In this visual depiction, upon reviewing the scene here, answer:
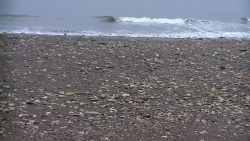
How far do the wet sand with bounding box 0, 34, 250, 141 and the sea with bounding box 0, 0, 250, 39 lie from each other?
10.8 feet

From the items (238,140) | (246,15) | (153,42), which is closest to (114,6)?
(246,15)

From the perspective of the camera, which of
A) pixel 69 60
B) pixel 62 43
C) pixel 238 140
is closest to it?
pixel 238 140

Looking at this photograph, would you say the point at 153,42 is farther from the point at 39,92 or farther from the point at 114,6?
the point at 114,6

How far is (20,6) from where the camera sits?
61.6ft

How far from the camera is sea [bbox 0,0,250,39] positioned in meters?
14.5

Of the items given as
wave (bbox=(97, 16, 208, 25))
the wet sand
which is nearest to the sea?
wave (bbox=(97, 16, 208, 25))

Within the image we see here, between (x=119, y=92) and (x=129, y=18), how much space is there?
1058 centimetres

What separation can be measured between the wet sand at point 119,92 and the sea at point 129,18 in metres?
3.30

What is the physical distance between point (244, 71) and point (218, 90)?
63.2 inches

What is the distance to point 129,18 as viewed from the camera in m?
17.7

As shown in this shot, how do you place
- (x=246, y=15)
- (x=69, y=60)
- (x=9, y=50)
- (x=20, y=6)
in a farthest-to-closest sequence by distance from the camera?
1. (x=246, y=15)
2. (x=20, y=6)
3. (x=9, y=50)
4. (x=69, y=60)

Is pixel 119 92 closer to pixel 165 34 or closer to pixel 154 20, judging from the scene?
pixel 165 34

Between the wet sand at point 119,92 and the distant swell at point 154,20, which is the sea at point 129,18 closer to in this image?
the distant swell at point 154,20

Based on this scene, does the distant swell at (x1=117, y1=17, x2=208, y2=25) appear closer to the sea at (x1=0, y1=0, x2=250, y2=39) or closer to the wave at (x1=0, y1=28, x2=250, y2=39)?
the sea at (x1=0, y1=0, x2=250, y2=39)
